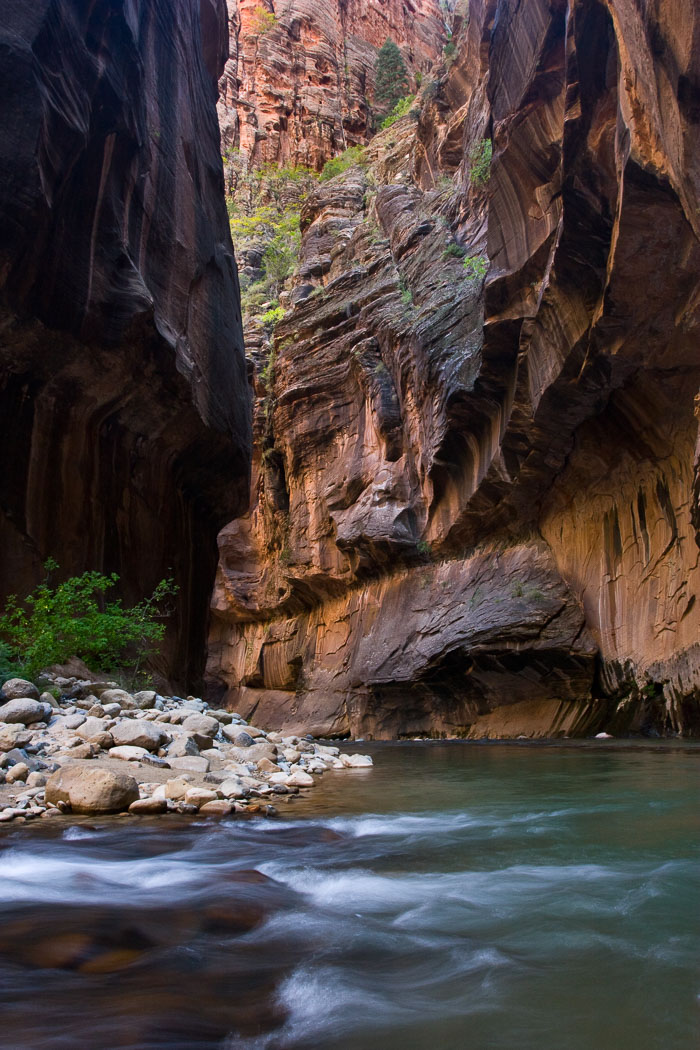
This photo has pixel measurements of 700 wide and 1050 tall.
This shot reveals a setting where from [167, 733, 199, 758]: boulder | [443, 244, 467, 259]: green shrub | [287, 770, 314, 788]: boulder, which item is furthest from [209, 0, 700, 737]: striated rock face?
[167, 733, 199, 758]: boulder

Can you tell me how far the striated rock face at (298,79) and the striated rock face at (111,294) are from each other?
3685cm

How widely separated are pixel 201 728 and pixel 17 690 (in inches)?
76.4

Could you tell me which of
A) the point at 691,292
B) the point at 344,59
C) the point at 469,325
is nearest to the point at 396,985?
the point at 691,292

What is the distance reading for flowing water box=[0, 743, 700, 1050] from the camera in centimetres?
177

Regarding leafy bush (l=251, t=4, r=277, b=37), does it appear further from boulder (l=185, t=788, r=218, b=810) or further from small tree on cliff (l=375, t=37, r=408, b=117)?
boulder (l=185, t=788, r=218, b=810)

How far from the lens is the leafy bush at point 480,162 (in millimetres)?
18531

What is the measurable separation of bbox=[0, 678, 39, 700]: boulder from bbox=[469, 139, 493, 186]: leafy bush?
17.1m

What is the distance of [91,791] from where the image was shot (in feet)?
15.4

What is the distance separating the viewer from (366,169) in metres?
34.9

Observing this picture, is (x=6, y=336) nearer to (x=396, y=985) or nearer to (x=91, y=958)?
(x=91, y=958)

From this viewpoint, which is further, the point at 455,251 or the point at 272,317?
the point at 272,317

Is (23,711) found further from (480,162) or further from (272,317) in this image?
(272,317)

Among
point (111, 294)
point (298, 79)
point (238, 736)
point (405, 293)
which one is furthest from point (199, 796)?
point (298, 79)

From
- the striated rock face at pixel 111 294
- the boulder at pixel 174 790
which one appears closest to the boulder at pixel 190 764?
the boulder at pixel 174 790
